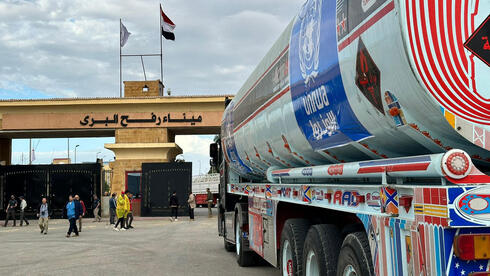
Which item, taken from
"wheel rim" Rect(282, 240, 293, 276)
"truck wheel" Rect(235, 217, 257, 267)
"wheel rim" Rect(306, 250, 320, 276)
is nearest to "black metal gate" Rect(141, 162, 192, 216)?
"truck wheel" Rect(235, 217, 257, 267)

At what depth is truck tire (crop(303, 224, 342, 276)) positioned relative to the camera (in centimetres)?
535

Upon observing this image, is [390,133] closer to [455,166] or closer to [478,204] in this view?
[455,166]

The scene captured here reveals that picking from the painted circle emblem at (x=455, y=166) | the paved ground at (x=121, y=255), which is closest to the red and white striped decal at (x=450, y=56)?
the painted circle emblem at (x=455, y=166)

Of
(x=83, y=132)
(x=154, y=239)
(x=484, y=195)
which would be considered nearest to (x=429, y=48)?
(x=484, y=195)

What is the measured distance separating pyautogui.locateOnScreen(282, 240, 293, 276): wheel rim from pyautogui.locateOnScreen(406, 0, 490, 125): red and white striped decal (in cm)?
391

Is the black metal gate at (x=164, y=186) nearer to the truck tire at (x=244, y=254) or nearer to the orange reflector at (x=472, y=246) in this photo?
the truck tire at (x=244, y=254)

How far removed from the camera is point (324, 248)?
5.51 m

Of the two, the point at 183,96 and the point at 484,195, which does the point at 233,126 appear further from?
the point at 183,96

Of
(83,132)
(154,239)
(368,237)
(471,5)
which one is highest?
(83,132)

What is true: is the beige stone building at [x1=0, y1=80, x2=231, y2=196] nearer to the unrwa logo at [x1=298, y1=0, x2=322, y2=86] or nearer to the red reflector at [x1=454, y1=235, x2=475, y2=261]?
the unrwa logo at [x1=298, y1=0, x2=322, y2=86]

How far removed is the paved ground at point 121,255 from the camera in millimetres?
11555

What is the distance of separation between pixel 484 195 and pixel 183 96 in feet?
113

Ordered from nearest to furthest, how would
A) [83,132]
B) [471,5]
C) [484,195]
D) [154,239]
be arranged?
[484,195] < [471,5] < [154,239] < [83,132]

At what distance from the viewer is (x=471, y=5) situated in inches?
136
